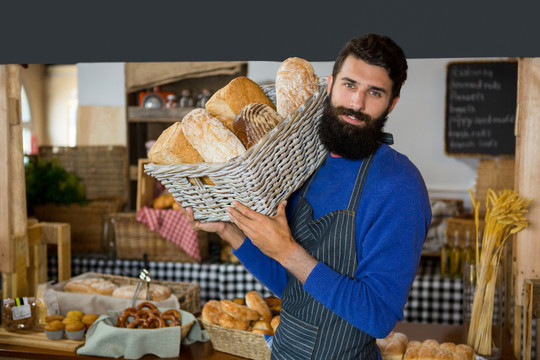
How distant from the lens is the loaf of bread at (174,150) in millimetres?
1530

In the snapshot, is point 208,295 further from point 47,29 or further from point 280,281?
point 47,29

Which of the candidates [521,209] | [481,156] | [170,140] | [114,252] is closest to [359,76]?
[170,140]

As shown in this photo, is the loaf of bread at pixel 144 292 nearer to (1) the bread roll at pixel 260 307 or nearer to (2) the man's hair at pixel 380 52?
(1) the bread roll at pixel 260 307

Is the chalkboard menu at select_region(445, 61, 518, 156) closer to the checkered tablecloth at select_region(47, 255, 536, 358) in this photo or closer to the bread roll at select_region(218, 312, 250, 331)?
the checkered tablecloth at select_region(47, 255, 536, 358)

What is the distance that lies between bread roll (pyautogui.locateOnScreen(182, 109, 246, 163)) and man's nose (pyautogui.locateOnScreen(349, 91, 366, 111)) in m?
0.31

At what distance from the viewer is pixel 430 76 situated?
17.1 ft

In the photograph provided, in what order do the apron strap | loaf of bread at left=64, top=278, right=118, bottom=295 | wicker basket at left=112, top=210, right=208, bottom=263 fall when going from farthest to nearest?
wicker basket at left=112, top=210, right=208, bottom=263 → loaf of bread at left=64, top=278, right=118, bottom=295 → the apron strap

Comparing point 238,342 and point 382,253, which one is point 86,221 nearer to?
point 238,342

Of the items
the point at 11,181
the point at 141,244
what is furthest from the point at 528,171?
the point at 141,244

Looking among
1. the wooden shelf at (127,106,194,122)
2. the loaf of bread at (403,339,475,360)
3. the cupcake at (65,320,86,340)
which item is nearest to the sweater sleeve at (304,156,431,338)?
the loaf of bread at (403,339,475,360)

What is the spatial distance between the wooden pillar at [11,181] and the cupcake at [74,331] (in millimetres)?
674

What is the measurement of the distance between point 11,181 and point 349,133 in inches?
85.0

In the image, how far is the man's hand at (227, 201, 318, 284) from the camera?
1.46 metres

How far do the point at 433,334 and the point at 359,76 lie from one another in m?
1.65
